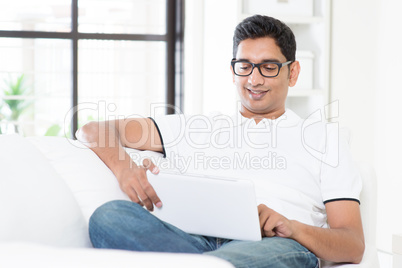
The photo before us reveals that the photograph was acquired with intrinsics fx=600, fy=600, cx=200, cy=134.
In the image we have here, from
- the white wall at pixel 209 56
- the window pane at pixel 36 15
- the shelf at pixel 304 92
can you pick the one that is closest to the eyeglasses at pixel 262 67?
the white wall at pixel 209 56

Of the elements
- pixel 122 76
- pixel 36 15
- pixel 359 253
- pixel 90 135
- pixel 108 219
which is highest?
pixel 36 15

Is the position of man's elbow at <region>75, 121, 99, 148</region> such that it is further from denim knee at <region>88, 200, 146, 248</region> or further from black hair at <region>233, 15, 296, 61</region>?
black hair at <region>233, 15, 296, 61</region>

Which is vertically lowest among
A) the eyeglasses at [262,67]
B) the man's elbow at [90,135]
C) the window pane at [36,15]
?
the man's elbow at [90,135]

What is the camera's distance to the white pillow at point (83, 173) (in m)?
1.63

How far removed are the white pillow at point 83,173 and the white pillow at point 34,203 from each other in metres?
0.05

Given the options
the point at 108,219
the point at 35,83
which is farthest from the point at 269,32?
the point at 35,83

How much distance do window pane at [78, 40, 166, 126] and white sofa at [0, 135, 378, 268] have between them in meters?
2.00

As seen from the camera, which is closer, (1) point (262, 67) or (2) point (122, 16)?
(1) point (262, 67)

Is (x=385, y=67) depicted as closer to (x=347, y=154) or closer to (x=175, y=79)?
(x=175, y=79)

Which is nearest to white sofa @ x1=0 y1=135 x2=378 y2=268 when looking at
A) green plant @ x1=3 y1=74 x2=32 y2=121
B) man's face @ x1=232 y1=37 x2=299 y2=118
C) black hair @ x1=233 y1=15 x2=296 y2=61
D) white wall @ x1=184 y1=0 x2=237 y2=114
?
man's face @ x1=232 y1=37 x2=299 y2=118

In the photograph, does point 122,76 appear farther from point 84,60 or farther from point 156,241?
point 156,241

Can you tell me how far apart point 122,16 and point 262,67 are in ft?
6.75

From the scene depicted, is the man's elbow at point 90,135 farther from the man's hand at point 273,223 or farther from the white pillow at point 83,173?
the man's hand at point 273,223

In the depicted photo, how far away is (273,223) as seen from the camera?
1520mm
